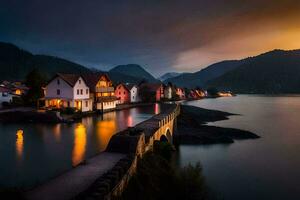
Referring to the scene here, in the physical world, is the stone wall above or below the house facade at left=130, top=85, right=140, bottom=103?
below

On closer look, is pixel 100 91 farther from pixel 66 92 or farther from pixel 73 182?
pixel 73 182

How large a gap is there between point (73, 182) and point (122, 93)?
242 ft

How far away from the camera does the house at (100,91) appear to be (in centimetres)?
6531

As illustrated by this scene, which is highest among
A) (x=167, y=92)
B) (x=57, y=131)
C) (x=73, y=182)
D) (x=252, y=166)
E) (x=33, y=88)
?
(x=33, y=88)

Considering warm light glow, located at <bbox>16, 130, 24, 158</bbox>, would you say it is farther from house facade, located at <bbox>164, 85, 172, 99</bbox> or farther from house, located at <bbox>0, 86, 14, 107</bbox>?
house facade, located at <bbox>164, 85, 172, 99</bbox>

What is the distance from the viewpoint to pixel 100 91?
220ft

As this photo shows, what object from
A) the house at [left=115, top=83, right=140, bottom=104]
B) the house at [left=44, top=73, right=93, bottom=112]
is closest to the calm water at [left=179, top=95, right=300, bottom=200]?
the house at [left=44, top=73, right=93, bottom=112]

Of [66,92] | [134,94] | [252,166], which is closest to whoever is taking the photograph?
[252,166]

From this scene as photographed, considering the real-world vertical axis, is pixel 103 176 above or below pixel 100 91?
below

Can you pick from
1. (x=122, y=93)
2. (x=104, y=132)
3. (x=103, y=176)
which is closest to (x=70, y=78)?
(x=104, y=132)

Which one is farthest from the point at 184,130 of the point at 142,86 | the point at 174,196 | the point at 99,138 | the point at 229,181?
the point at 142,86

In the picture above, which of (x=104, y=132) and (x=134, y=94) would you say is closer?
(x=104, y=132)

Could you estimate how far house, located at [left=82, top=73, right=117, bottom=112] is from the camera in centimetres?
6531

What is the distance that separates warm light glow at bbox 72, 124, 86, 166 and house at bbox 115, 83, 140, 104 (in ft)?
133
